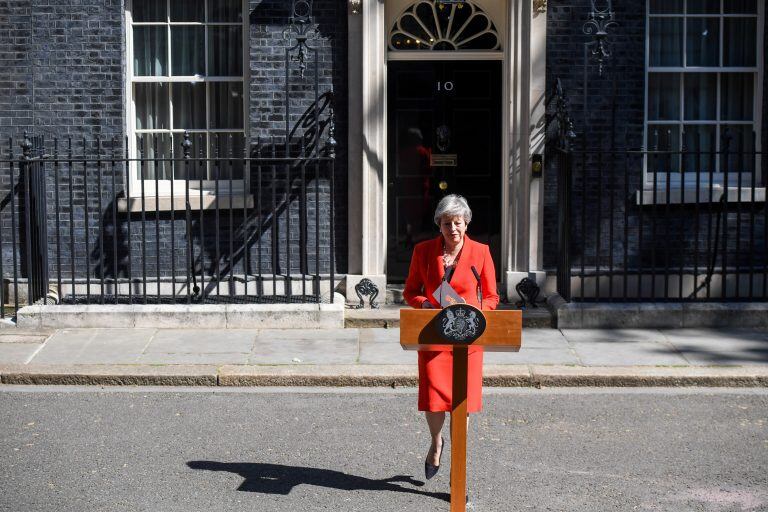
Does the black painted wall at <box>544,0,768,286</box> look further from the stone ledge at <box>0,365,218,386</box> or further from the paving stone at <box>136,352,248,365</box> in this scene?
the stone ledge at <box>0,365,218,386</box>

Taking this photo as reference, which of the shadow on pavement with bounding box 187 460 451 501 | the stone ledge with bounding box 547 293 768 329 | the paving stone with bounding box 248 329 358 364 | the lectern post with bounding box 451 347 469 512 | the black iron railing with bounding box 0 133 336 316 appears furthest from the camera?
the black iron railing with bounding box 0 133 336 316

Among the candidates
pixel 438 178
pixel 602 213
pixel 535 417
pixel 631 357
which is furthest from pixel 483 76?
pixel 535 417

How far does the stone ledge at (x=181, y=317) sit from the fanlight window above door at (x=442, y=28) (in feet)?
9.87

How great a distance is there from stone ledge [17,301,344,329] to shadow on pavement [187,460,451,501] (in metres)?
3.60

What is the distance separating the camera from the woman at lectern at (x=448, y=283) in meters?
6.40

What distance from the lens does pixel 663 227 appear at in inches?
462

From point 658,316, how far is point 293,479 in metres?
5.10

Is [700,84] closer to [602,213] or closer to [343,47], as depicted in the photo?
[602,213]

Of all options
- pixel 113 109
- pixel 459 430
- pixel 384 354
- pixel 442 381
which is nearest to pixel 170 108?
pixel 113 109

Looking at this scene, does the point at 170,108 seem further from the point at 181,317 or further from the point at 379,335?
the point at 379,335

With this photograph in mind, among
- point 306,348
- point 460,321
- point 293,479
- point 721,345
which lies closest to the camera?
point 460,321

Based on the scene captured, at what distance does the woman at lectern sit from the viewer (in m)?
6.40

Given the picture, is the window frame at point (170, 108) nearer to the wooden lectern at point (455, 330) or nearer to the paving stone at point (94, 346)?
the paving stone at point (94, 346)

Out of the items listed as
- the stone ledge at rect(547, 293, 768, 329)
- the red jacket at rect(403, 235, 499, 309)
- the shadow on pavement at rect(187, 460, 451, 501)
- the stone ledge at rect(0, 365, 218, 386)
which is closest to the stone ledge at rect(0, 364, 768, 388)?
the stone ledge at rect(0, 365, 218, 386)
